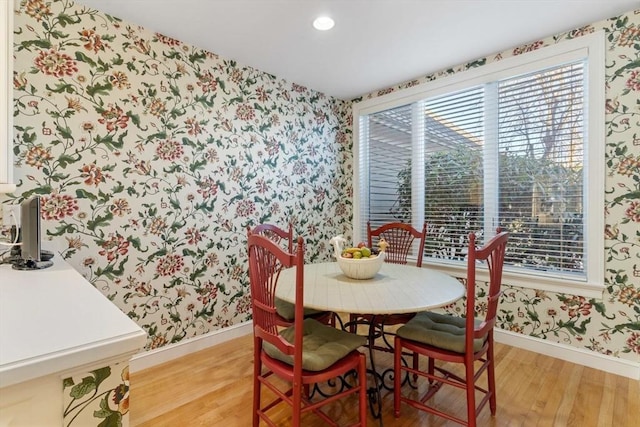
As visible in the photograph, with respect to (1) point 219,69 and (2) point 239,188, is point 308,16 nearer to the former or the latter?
(1) point 219,69

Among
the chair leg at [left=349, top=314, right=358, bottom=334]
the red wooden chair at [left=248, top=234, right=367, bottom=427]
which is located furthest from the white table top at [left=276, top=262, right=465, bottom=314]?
the chair leg at [left=349, top=314, right=358, bottom=334]

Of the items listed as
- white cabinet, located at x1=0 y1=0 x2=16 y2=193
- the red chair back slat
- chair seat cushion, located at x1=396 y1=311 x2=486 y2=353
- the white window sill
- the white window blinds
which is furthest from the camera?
the red chair back slat

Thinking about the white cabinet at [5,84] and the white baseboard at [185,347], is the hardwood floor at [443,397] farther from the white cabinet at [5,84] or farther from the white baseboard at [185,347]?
the white cabinet at [5,84]

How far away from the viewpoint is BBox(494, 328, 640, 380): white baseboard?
213 centimetres

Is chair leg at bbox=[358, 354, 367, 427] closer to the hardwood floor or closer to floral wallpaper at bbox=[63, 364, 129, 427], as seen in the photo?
the hardwood floor

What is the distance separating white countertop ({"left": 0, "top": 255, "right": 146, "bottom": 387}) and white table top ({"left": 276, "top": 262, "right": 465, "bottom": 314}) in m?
0.79

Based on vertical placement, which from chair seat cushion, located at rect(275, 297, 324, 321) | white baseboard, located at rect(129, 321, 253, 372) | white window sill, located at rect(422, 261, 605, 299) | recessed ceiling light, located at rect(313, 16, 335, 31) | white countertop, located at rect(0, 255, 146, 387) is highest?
recessed ceiling light, located at rect(313, 16, 335, 31)

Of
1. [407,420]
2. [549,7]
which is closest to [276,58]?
[549,7]

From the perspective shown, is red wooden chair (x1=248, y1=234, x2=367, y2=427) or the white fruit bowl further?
the white fruit bowl

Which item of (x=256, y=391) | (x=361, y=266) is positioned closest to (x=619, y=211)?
(x=361, y=266)

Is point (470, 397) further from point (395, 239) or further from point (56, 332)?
point (56, 332)

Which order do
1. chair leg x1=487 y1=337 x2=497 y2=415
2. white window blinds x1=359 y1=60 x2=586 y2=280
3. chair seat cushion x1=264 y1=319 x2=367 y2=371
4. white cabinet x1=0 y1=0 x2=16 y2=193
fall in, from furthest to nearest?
1. white window blinds x1=359 y1=60 x2=586 y2=280
2. chair leg x1=487 y1=337 x2=497 y2=415
3. chair seat cushion x1=264 y1=319 x2=367 y2=371
4. white cabinet x1=0 y1=0 x2=16 y2=193

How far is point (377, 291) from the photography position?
165 cm

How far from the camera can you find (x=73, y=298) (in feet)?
3.35
